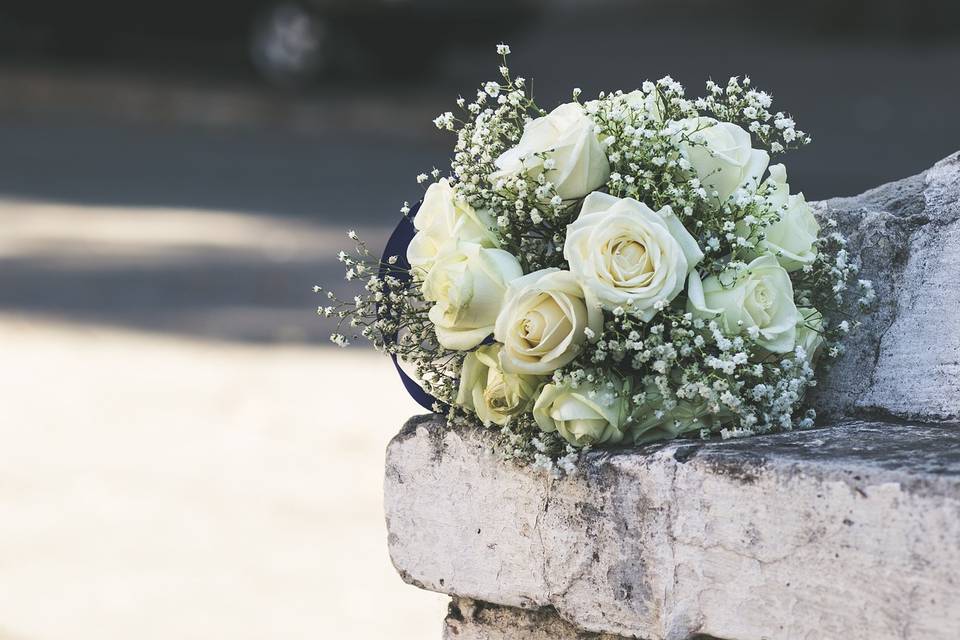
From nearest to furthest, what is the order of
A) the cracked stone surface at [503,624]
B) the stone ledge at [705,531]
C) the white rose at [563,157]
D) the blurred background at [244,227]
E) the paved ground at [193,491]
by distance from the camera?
the stone ledge at [705,531] → the white rose at [563,157] → the cracked stone surface at [503,624] → the paved ground at [193,491] → the blurred background at [244,227]

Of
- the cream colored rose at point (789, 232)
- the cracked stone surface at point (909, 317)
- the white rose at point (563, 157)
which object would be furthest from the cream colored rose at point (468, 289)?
the cracked stone surface at point (909, 317)

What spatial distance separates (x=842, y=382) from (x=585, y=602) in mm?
501

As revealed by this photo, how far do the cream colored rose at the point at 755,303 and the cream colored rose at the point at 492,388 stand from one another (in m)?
0.25

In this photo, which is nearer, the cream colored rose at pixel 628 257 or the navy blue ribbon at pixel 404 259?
the cream colored rose at pixel 628 257

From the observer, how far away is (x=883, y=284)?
2004 mm

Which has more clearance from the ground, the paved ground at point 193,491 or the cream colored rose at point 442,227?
the cream colored rose at point 442,227

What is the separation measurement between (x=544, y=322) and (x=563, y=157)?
0.24m

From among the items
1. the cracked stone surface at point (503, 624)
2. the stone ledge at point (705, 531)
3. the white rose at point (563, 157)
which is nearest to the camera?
the stone ledge at point (705, 531)

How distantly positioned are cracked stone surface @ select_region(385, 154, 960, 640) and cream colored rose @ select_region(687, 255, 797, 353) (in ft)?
0.47

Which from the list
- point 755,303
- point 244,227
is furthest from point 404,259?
point 244,227

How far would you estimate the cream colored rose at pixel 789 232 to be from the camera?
192cm

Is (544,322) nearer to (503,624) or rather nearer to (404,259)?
(404,259)

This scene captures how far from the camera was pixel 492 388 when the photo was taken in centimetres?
189

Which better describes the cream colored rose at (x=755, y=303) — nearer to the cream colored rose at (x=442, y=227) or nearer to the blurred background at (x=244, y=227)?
the cream colored rose at (x=442, y=227)
